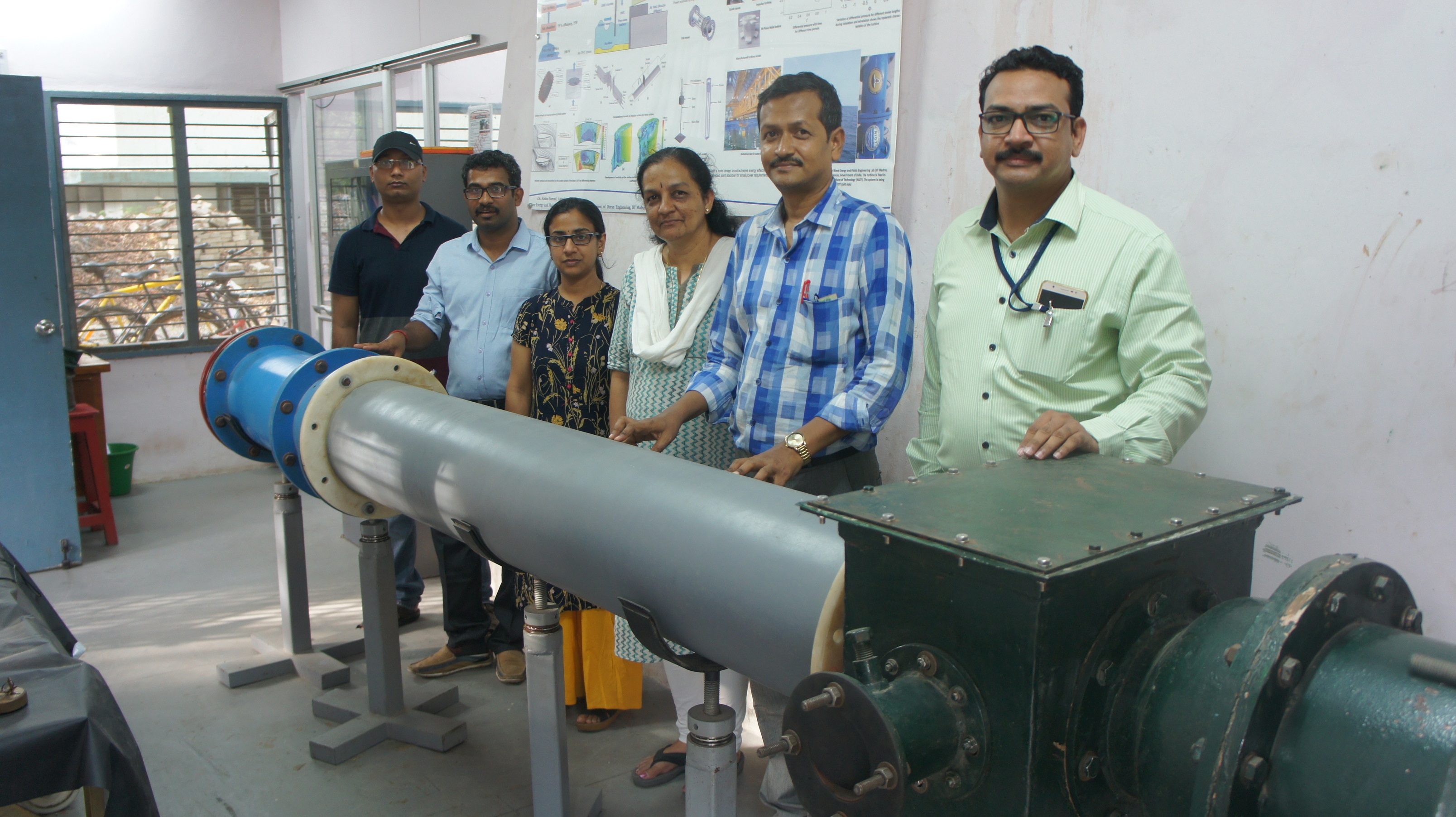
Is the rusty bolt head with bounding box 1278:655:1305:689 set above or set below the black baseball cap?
below

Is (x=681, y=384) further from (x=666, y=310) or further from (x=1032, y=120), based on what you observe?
(x=1032, y=120)

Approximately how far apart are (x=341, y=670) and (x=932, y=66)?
244 centimetres

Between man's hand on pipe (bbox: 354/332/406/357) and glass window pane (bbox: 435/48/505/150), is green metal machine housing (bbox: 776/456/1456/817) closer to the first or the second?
man's hand on pipe (bbox: 354/332/406/357)

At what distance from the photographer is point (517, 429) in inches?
59.4

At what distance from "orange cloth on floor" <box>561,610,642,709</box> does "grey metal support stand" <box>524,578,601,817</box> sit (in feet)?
2.45

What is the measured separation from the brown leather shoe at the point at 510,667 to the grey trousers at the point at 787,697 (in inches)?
39.0

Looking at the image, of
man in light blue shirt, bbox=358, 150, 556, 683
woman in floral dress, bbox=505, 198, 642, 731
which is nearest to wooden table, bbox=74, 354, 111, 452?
man in light blue shirt, bbox=358, 150, 556, 683

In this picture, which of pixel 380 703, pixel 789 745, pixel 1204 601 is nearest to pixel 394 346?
pixel 380 703

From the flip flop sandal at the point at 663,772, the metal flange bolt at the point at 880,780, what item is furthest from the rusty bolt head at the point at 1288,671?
the flip flop sandal at the point at 663,772

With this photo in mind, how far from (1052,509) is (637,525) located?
1.72ft

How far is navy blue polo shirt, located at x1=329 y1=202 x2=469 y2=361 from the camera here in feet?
10.6

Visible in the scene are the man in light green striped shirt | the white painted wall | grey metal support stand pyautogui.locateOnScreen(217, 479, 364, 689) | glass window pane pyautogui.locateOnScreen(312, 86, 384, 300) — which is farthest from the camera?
the white painted wall

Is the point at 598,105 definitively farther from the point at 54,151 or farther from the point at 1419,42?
the point at 54,151

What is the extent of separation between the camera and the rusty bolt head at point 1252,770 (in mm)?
655
